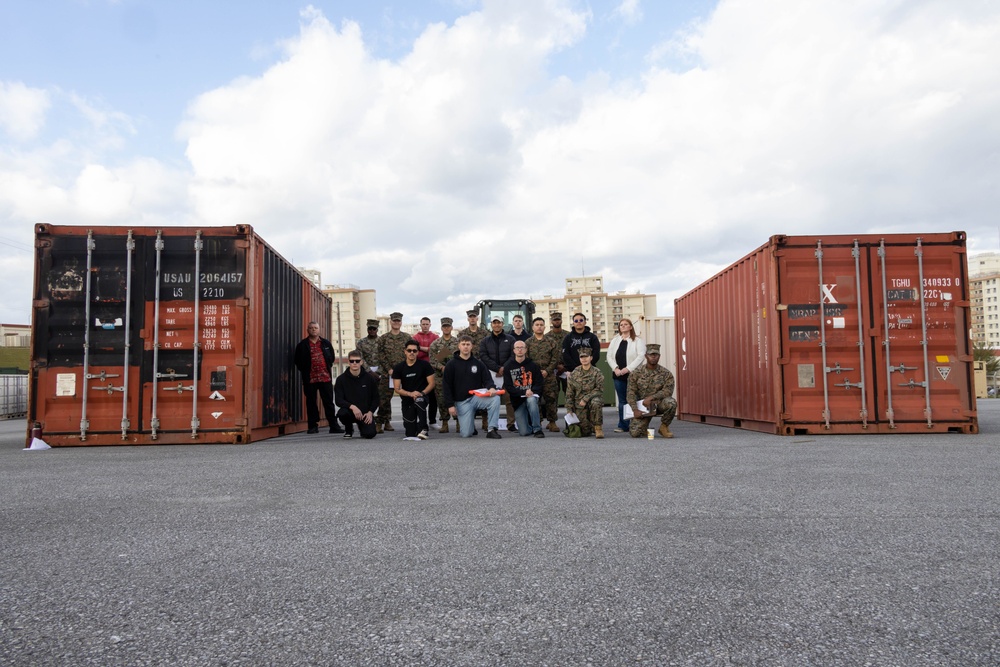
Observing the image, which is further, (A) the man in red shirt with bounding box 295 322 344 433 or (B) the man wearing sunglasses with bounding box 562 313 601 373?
(A) the man in red shirt with bounding box 295 322 344 433

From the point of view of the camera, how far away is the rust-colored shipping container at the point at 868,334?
9594mm

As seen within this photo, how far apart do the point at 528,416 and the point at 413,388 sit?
5.66 feet

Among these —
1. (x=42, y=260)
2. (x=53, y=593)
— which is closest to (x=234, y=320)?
(x=42, y=260)

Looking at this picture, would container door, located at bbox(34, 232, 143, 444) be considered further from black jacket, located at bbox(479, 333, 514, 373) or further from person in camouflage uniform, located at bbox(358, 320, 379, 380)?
black jacket, located at bbox(479, 333, 514, 373)

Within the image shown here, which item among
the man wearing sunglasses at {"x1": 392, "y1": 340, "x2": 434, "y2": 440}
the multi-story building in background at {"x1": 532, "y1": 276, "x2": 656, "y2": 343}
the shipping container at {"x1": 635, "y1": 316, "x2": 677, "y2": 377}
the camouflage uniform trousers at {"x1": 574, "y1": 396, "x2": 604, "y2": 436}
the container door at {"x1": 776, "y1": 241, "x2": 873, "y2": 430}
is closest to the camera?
the container door at {"x1": 776, "y1": 241, "x2": 873, "y2": 430}

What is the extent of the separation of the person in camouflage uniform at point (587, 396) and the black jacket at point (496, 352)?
1302mm

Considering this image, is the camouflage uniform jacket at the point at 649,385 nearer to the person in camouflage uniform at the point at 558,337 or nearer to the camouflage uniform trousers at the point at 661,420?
the camouflage uniform trousers at the point at 661,420

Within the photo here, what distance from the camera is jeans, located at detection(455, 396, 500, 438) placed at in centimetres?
1041

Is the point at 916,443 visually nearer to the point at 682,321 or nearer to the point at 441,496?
the point at 441,496

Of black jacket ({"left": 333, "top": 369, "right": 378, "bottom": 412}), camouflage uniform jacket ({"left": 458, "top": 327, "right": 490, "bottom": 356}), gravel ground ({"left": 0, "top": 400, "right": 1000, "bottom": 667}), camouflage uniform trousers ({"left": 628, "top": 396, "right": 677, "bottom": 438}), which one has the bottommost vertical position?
gravel ground ({"left": 0, "top": 400, "right": 1000, "bottom": 667})

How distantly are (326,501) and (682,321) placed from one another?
11380 millimetres

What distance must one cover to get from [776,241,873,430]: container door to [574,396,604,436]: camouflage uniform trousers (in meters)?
2.42

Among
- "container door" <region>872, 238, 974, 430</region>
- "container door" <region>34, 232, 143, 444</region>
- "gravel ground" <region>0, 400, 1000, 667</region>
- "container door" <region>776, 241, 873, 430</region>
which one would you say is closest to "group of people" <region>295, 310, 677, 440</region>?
"container door" <region>776, 241, 873, 430</region>

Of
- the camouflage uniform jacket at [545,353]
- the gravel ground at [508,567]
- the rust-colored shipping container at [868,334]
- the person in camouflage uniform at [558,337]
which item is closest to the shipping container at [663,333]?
the person in camouflage uniform at [558,337]
